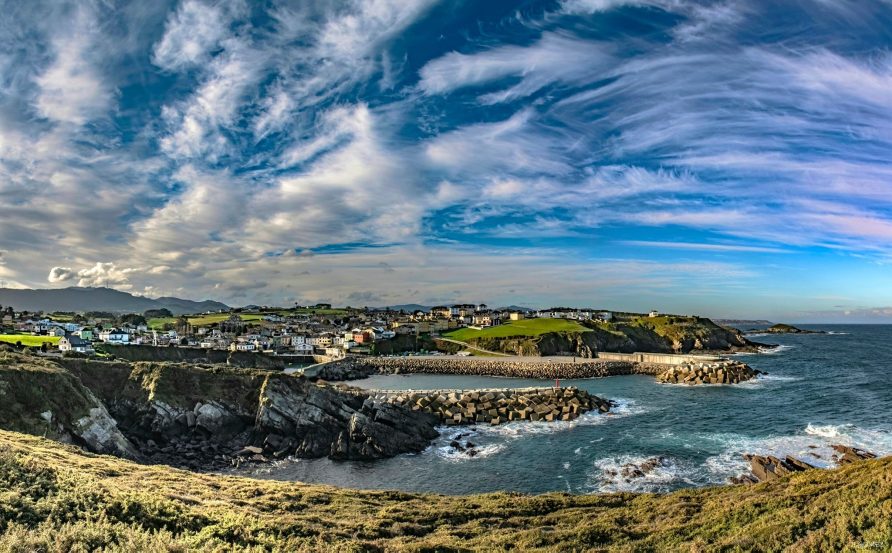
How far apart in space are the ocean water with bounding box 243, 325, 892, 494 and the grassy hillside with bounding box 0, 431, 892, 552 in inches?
382

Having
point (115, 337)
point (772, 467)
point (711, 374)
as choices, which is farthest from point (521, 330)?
point (772, 467)

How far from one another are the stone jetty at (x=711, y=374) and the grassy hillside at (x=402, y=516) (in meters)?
56.9

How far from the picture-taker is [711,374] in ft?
239

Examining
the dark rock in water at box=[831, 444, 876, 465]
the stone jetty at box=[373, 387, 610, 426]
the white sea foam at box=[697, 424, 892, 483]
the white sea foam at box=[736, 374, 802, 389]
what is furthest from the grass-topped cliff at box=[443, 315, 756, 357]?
the dark rock in water at box=[831, 444, 876, 465]

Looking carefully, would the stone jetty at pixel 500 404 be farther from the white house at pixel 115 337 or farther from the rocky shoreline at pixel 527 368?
the white house at pixel 115 337

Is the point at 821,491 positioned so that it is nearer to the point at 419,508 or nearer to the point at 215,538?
the point at 419,508

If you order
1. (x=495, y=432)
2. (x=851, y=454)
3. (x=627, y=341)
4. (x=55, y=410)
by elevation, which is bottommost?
(x=495, y=432)

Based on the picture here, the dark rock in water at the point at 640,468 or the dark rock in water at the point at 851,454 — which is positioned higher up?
the dark rock in water at the point at 851,454

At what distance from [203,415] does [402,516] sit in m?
28.8

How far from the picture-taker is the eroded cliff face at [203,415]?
33.2 meters

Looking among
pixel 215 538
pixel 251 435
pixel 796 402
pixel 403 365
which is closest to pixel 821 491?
pixel 215 538

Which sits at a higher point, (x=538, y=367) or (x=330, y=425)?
(x=330, y=425)

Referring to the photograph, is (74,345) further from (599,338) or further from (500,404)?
(599,338)

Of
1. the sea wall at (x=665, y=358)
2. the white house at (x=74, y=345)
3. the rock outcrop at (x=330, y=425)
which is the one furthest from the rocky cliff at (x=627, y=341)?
the white house at (x=74, y=345)
